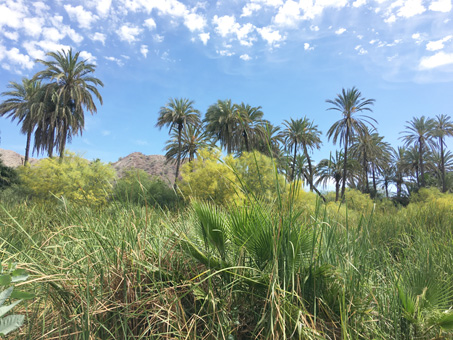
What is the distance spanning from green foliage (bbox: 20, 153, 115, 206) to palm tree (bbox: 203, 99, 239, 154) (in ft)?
63.5

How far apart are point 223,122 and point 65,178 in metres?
23.4

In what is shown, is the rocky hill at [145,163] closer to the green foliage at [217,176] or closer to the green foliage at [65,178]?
the green foliage at [65,178]

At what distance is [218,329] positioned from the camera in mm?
2195

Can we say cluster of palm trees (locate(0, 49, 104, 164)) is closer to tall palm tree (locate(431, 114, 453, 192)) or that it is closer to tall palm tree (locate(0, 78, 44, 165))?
tall palm tree (locate(0, 78, 44, 165))

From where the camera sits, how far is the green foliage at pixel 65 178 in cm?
2417

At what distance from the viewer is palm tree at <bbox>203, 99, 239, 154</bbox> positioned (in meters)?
41.5

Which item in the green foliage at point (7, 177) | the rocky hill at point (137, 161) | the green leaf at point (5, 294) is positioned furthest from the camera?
the rocky hill at point (137, 161)

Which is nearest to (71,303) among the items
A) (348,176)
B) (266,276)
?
(266,276)

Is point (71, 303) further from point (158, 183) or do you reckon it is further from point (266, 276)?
point (158, 183)

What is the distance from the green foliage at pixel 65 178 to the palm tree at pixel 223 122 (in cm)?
1936

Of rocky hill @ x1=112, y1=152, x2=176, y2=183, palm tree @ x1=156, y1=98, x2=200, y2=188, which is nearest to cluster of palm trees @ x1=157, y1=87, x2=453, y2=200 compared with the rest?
palm tree @ x1=156, y1=98, x2=200, y2=188

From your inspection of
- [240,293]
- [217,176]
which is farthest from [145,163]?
[240,293]

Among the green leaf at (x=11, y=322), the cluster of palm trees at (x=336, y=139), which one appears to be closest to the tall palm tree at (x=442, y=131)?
the cluster of palm trees at (x=336, y=139)

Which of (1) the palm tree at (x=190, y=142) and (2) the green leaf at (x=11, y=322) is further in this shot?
(1) the palm tree at (x=190, y=142)
